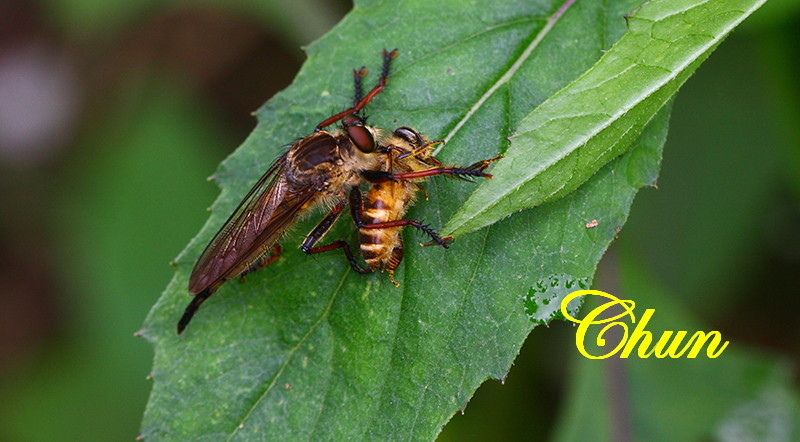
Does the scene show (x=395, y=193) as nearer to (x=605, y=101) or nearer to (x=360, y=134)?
(x=360, y=134)

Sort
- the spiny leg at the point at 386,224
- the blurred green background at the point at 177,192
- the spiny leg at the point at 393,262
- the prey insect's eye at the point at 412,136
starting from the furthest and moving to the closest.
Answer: the blurred green background at the point at 177,192, the prey insect's eye at the point at 412,136, the spiny leg at the point at 393,262, the spiny leg at the point at 386,224

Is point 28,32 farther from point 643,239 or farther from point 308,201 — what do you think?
point 643,239

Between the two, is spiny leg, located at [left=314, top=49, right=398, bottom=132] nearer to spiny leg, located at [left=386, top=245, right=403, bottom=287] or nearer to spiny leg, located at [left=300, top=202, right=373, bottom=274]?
spiny leg, located at [left=300, top=202, right=373, bottom=274]

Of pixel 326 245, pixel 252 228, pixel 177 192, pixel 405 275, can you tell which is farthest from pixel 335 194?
pixel 177 192

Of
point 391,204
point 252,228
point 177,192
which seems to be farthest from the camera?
point 177,192

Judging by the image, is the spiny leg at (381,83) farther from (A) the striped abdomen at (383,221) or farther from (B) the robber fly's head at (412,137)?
(A) the striped abdomen at (383,221)

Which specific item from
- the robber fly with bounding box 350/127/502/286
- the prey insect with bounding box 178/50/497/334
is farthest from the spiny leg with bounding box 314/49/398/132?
the robber fly with bounding box 350/127/502/286

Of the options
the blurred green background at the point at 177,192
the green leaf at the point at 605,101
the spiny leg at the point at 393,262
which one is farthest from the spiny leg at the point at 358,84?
the blurred green background at the point at 177,192
